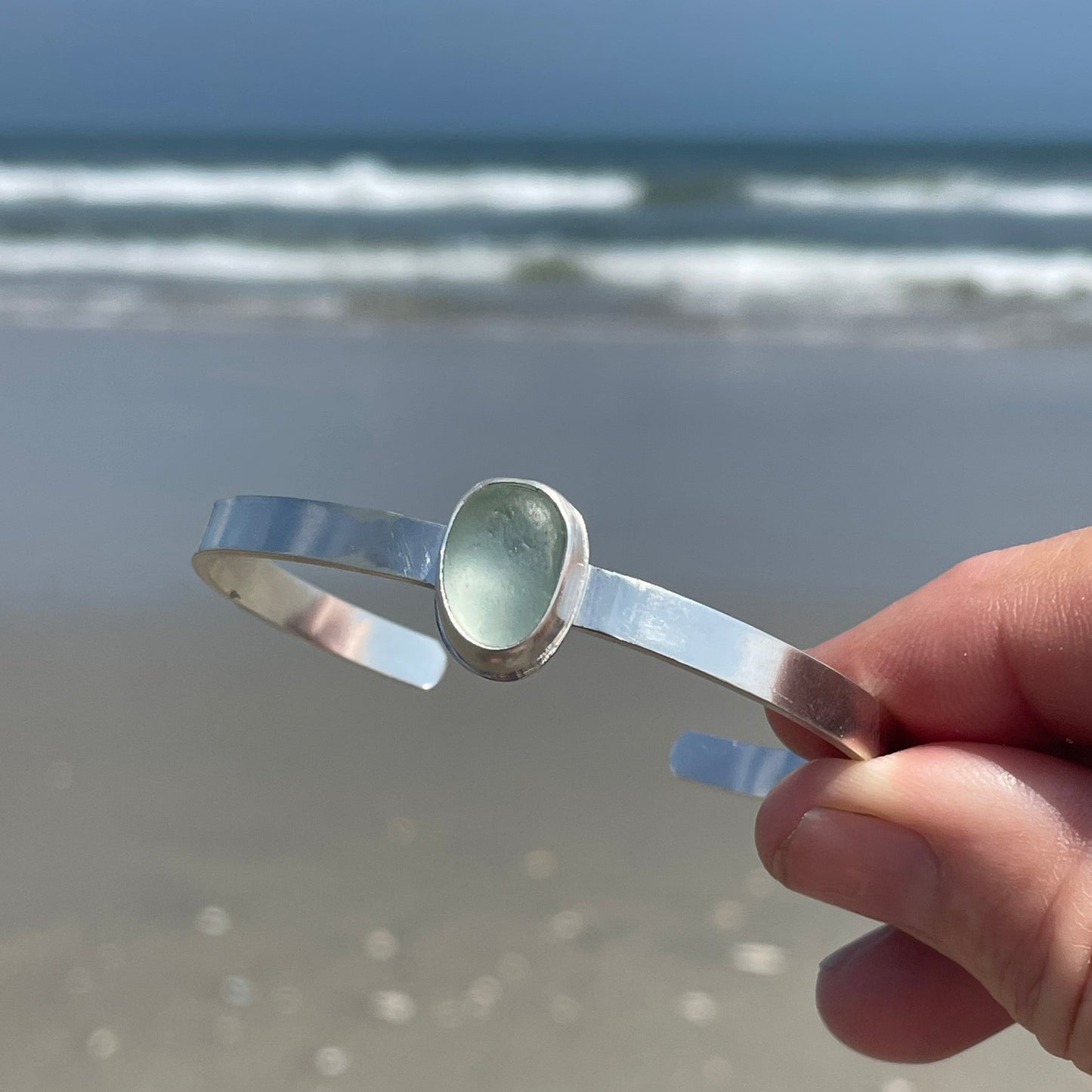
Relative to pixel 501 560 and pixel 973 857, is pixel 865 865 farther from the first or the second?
pixel 501 560

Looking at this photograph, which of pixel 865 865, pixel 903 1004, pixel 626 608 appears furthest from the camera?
pixel 903 1004

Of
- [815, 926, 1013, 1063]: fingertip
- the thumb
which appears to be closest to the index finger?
the thumb

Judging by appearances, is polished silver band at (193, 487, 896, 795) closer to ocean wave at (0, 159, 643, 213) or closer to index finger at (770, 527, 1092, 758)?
index finger at (770, 527, 1092, 758)

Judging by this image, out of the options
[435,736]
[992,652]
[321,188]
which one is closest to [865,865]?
[992,652]

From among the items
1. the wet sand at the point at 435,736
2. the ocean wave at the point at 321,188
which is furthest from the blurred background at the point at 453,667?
the ocean wave at the point at 321,188

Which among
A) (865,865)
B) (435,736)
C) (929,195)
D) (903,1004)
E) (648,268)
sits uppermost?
(929,195)

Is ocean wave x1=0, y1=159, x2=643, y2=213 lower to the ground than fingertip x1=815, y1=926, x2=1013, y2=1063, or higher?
higher
